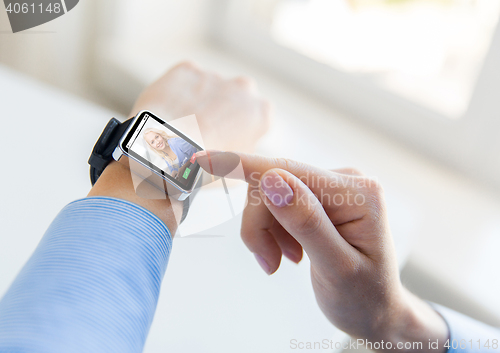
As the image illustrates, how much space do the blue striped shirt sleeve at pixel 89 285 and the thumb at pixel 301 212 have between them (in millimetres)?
153

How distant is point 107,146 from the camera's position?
1.88 ft

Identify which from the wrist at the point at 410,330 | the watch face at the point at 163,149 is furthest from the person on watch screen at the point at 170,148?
the wrist at the point at 410,330

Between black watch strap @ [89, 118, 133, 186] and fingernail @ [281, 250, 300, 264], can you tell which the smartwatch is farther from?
fingernail @ [281, 250, 300, 264]

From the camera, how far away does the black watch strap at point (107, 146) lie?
1.82ft

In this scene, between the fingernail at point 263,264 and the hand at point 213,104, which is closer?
the fingernail at point 263,264

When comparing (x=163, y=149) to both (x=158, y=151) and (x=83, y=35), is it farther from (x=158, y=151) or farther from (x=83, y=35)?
(x=83, y=35)

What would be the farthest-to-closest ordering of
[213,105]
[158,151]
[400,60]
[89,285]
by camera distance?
[400,60] → [213,105] → [158,151] → [89,285]

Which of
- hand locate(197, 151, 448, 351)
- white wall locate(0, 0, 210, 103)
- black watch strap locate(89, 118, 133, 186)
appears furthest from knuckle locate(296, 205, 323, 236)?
white wall locate(0, 0, 210, 103)

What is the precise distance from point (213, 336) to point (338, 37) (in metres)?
0.83

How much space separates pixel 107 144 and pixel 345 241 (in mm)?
352

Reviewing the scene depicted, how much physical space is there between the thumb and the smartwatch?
0.14 meters

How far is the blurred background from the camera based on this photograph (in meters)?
0.61

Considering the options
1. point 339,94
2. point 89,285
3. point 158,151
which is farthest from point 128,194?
point 339,94

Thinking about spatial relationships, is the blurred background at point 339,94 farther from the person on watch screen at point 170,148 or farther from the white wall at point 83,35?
the person on watch screen at point 170,148
